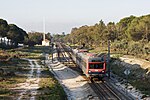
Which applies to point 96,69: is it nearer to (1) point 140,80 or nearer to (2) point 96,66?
(2) point 96,66

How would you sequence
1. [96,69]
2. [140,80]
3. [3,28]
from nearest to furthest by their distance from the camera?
[96,69] → [140,80] → [3,28]

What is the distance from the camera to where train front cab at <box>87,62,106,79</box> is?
42.1 m

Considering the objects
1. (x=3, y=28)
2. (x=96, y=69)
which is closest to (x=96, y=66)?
(x=96, y=69)

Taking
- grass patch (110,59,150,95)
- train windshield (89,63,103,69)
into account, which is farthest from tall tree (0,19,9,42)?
train windshield (89,63,103,69)

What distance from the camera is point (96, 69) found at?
42.2 m

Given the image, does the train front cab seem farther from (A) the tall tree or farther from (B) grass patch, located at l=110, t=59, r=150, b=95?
(A) the tall tree

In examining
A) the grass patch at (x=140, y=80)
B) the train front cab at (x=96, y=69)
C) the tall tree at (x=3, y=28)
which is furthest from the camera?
the tall tree at (x=3, y=28)

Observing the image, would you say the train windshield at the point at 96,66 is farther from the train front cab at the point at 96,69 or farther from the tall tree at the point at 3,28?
the tall tree at the point at 3,28

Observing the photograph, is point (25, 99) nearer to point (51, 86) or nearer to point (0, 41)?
point (51, 86)

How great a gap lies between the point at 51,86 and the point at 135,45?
150 feet

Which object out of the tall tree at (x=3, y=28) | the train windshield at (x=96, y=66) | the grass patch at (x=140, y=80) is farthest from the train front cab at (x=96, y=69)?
the tall tree at (x=3, y=28)

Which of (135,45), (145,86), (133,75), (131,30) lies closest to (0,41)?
(131,30)

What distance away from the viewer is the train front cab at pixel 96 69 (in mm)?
42094

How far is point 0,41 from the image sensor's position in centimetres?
13138
